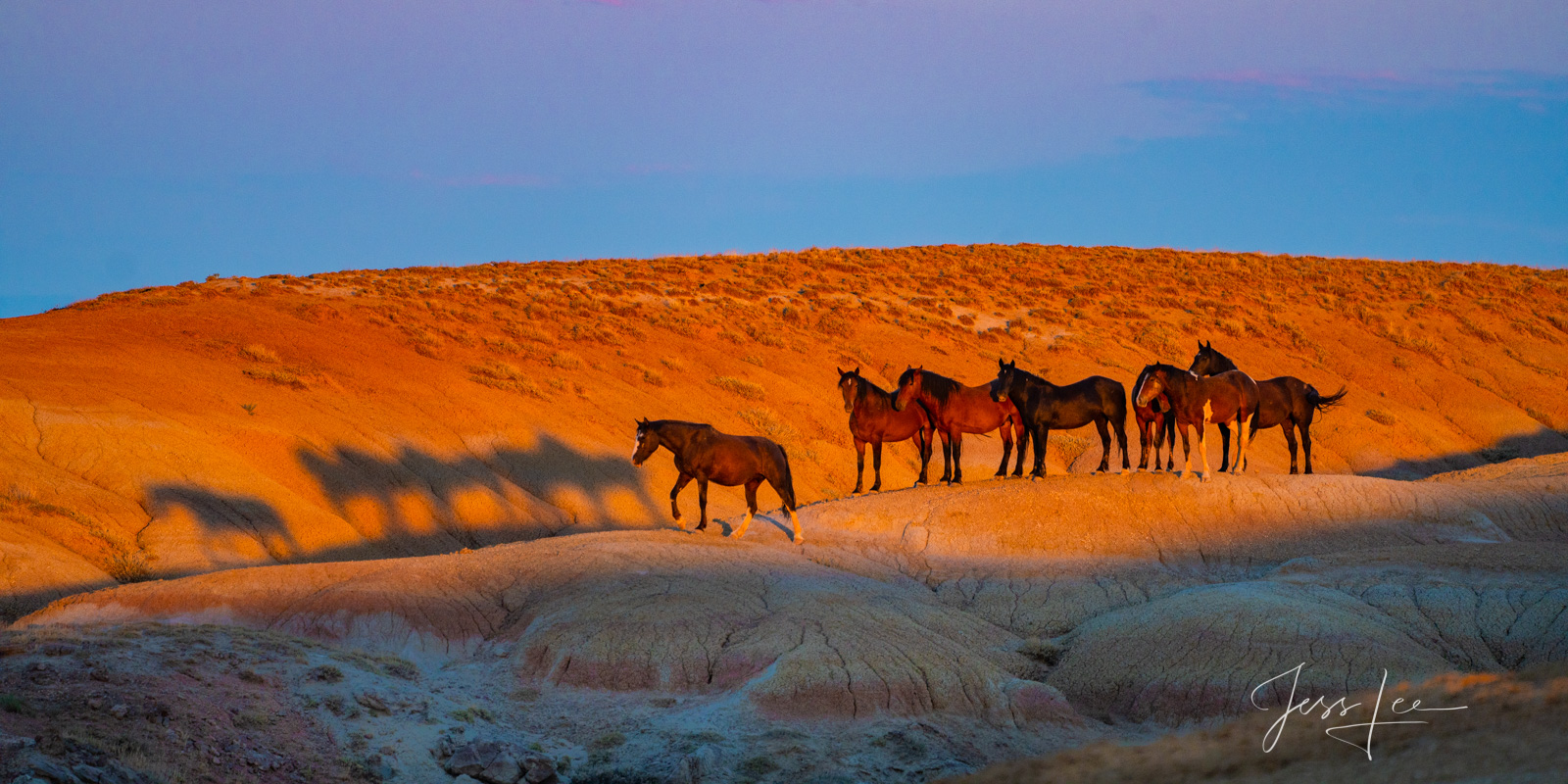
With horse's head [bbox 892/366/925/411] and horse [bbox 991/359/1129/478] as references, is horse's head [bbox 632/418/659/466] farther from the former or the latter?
horse [bbox 991/359/1129/478]

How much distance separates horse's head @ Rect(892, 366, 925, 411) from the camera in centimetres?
2309

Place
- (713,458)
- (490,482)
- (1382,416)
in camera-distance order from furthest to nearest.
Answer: (1382,416) → (490,482) → (713,458)

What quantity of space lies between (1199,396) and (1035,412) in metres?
2.97

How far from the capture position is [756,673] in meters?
12.8

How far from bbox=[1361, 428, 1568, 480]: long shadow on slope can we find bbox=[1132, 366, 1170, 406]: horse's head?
17.7m

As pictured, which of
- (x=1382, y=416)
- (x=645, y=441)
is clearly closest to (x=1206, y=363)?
(x=645, y=441)

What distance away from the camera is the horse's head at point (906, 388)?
23094 millimetres

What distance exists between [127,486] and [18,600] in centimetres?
506

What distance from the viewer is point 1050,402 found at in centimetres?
2284

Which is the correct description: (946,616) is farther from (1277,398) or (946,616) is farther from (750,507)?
(1277,398)

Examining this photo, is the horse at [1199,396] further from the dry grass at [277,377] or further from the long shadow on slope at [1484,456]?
Result: the dry grass at [277,377]

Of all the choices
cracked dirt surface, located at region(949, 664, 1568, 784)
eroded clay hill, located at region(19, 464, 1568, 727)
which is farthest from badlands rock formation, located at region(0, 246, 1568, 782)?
cracked dirt surface, located at region(949, 664, 1568, 784)

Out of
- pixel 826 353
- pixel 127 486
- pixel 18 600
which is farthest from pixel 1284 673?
pixel 826 353

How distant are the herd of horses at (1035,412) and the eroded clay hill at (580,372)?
6.34ft
